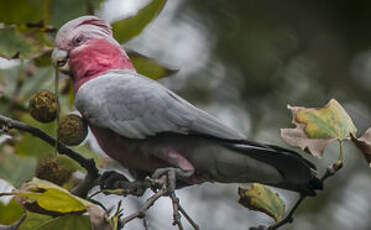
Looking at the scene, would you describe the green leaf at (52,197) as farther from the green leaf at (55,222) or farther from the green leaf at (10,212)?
the green leaf at (10,212)

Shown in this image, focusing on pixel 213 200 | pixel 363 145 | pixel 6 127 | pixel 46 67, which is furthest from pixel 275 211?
pixel 213 200

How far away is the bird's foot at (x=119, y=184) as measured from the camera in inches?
64.7

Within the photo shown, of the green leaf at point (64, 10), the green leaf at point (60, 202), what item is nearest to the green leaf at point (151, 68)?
the green leaf at point (64, 10)

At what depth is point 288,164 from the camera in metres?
1.72

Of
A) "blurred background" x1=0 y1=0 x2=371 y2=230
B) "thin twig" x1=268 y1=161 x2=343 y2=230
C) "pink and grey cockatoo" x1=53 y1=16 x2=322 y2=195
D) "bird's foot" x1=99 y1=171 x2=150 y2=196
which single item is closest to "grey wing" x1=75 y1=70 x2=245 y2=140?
"pink and grey cockatoo" x1=53 y1=16 x2=322 y2=195

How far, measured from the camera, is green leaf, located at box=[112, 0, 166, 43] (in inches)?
81.0

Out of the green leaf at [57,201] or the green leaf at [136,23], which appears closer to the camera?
the green leaf at [57,201]

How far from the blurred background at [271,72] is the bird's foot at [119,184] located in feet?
7.43

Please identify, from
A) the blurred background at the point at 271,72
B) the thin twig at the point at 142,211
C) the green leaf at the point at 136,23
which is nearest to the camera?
the thin twig at the point at 142,211

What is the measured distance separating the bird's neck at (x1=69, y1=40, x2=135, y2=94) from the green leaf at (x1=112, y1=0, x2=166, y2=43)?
15 cm

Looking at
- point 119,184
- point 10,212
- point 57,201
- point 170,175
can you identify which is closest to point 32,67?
point 10,212

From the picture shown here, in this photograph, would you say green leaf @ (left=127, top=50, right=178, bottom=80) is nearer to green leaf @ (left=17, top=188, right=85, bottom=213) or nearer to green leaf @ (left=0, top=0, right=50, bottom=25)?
green leaf @ (left=0, top=0, right=50, bottom=25)

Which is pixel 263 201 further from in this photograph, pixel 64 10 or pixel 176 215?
pixel 64 10

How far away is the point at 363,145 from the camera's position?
5.12ft
